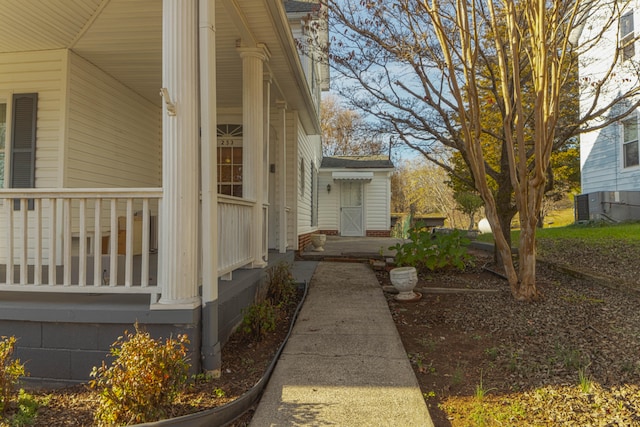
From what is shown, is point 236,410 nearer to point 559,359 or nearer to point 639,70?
point 559,359

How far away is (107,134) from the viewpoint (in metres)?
5.69

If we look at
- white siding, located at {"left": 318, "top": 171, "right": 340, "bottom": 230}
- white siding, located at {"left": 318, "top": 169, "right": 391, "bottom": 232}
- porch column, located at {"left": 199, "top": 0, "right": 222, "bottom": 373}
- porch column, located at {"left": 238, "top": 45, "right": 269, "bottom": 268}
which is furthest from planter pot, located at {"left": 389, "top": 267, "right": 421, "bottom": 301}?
white siding, located at {"left": 318, "top": 171, "right": 340, "bottom": 230}

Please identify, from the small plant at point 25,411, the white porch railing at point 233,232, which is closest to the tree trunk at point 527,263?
the white porch railing at point 233,232

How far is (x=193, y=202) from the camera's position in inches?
112

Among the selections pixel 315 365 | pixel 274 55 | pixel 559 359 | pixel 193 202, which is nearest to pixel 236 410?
pixel 315 365

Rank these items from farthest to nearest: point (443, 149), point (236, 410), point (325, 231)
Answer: point (325, 231)
point (443, 149)
point (236, 410)

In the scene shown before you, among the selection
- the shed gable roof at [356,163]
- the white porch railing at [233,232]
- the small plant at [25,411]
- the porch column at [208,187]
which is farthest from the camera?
the shed gable roof at [356,163]

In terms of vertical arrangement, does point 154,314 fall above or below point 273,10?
below

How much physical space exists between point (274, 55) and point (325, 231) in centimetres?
1042

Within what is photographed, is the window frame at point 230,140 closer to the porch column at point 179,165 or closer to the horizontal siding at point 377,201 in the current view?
the porch column at point 179,165

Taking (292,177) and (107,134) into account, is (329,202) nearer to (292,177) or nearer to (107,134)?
(292,177)

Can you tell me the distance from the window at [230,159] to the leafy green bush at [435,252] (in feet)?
9.79

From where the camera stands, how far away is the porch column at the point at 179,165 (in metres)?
2.79

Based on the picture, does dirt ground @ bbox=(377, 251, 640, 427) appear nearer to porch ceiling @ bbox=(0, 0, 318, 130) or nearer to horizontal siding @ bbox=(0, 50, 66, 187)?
porch ceiling @ bbox=(0, 0, 318, 130)
